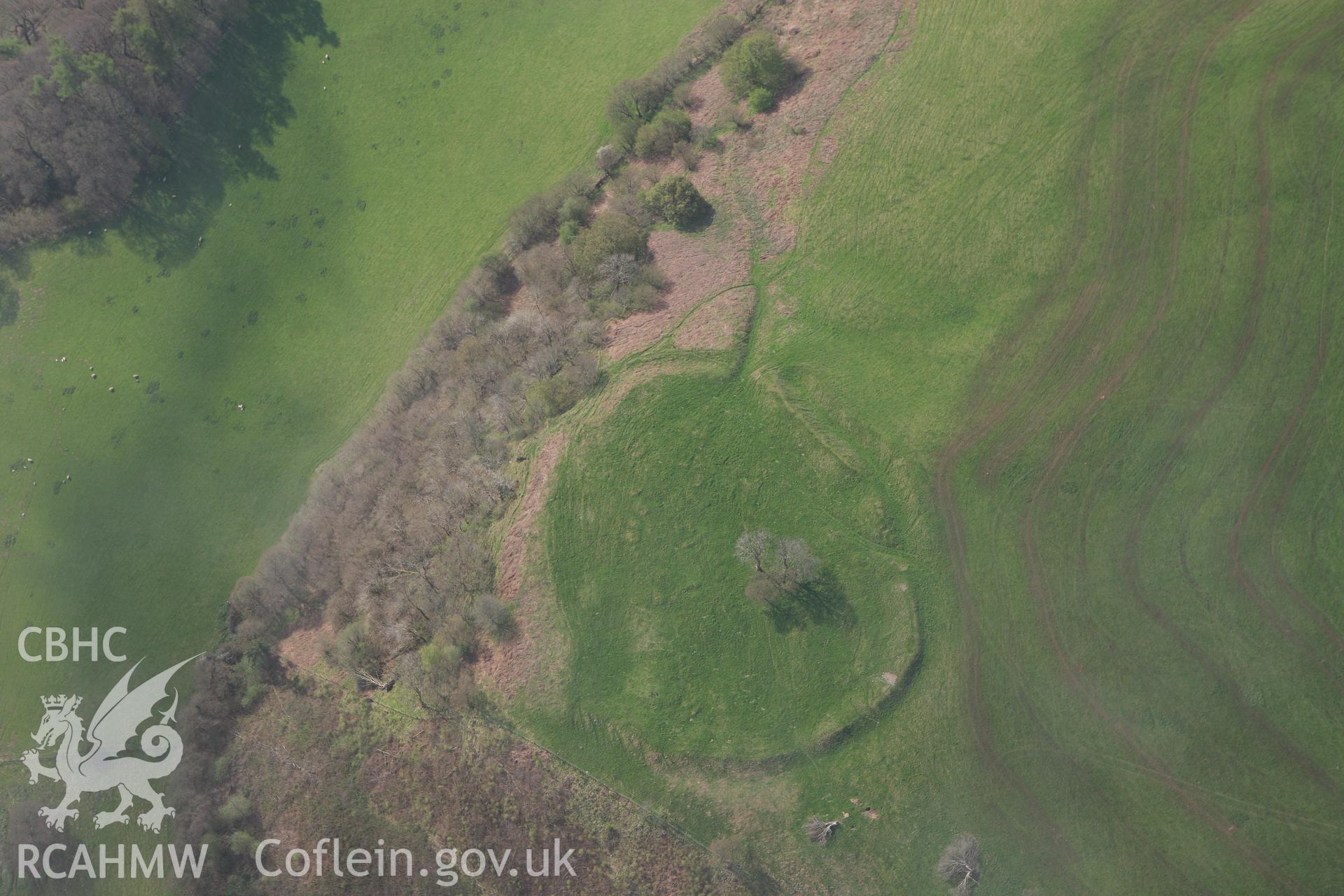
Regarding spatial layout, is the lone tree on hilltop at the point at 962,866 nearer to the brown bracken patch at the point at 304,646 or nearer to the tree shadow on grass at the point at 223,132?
the brown bracken patch at the point at 304,646

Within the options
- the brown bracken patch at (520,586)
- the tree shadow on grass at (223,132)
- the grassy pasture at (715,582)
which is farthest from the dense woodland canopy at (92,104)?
the grassy pasture at (715,582)

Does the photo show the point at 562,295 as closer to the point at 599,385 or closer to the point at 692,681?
the point at 599,385

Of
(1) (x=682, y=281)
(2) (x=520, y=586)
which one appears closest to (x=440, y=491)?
(2) (x=520, y=586)

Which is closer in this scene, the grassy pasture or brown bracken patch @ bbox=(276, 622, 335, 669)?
the grassy pasture

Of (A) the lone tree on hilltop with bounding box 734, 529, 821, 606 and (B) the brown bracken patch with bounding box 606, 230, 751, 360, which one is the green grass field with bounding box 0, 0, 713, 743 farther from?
(A) the lone tree on hilltop with bounding box 734, 529, 821, 606

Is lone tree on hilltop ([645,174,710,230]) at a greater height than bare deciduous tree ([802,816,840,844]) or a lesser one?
greater

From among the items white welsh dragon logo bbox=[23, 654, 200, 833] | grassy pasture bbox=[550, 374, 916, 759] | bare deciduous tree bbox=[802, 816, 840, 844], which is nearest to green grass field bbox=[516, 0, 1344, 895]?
grassy pasture bbox=[550, 374, 916, 759]
